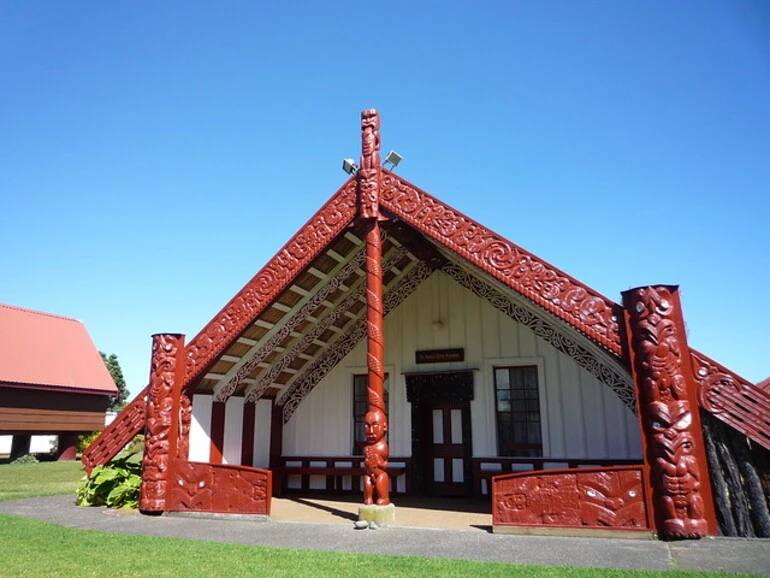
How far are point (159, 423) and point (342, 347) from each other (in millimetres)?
3863

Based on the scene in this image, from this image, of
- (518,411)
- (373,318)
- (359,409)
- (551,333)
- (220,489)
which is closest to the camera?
(373,318)

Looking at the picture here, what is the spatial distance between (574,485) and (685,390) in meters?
1.56


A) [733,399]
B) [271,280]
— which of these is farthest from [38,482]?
[733,399]

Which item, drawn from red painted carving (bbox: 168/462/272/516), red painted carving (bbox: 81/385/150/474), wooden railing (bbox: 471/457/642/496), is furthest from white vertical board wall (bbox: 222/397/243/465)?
wooden railing (bbox: 471/457/642/496)

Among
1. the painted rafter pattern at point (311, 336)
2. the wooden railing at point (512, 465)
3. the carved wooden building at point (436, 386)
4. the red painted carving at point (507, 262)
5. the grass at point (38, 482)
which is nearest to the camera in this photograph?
the carved wooden building at point (436, 386)

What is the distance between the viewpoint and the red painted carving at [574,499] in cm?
607

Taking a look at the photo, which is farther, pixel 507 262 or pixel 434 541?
pixel 507 262

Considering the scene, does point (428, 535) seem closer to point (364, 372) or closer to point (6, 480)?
point (364, 372)

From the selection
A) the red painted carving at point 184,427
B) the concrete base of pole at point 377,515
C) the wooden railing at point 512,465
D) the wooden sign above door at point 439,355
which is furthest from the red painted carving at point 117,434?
the wooden railing at point 512,465

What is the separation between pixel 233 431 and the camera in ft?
33.1

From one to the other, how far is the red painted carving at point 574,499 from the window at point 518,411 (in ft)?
10.2

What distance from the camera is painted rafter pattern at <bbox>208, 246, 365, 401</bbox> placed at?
9.38 m

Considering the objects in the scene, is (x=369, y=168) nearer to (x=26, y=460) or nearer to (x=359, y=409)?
(x=359, y=409)

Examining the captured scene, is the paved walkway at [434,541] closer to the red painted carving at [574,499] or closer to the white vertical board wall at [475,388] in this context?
the red painted carving at [574,499]
